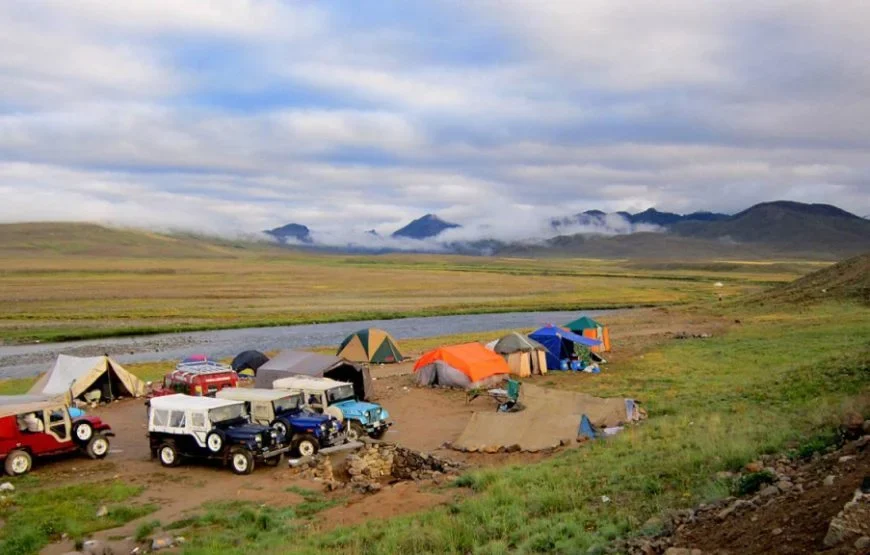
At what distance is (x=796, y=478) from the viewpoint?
409 inches

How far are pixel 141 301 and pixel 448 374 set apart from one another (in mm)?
70979

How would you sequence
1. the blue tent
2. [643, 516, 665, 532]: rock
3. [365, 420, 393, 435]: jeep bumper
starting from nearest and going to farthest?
[643, 516, 665, 532]: rock → [365, 420, 393, 435]: jeep bumper → the blue tent

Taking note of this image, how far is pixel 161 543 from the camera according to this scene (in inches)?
525

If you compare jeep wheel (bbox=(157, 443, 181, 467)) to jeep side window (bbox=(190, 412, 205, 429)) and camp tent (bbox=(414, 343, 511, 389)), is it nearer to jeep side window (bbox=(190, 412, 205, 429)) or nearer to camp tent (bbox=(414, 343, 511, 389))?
jeep side window (bbox=(190, 412, 205, 429))

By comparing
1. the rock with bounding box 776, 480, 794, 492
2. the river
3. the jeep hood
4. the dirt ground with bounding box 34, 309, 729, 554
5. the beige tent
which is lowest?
the river

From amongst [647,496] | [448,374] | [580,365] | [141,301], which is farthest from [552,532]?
[141,301]

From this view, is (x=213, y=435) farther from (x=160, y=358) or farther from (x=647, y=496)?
(x=160, y=358)

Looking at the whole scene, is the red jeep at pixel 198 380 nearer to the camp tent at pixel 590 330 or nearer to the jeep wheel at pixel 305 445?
the jeep wheel at pixel 305 445

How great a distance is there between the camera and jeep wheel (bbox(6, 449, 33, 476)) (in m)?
19.0

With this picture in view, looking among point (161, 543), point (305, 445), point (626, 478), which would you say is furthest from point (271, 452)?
point (626, 478)

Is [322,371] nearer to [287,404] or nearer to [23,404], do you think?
[287,404]

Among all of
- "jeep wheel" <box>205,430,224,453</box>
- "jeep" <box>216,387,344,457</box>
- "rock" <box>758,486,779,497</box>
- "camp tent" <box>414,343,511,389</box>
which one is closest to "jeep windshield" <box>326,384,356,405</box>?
"jeep" <box>216,387,344,457</box>

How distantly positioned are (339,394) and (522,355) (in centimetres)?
1271

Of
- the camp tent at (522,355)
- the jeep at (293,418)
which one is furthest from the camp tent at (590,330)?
the jeep at (293,418)
